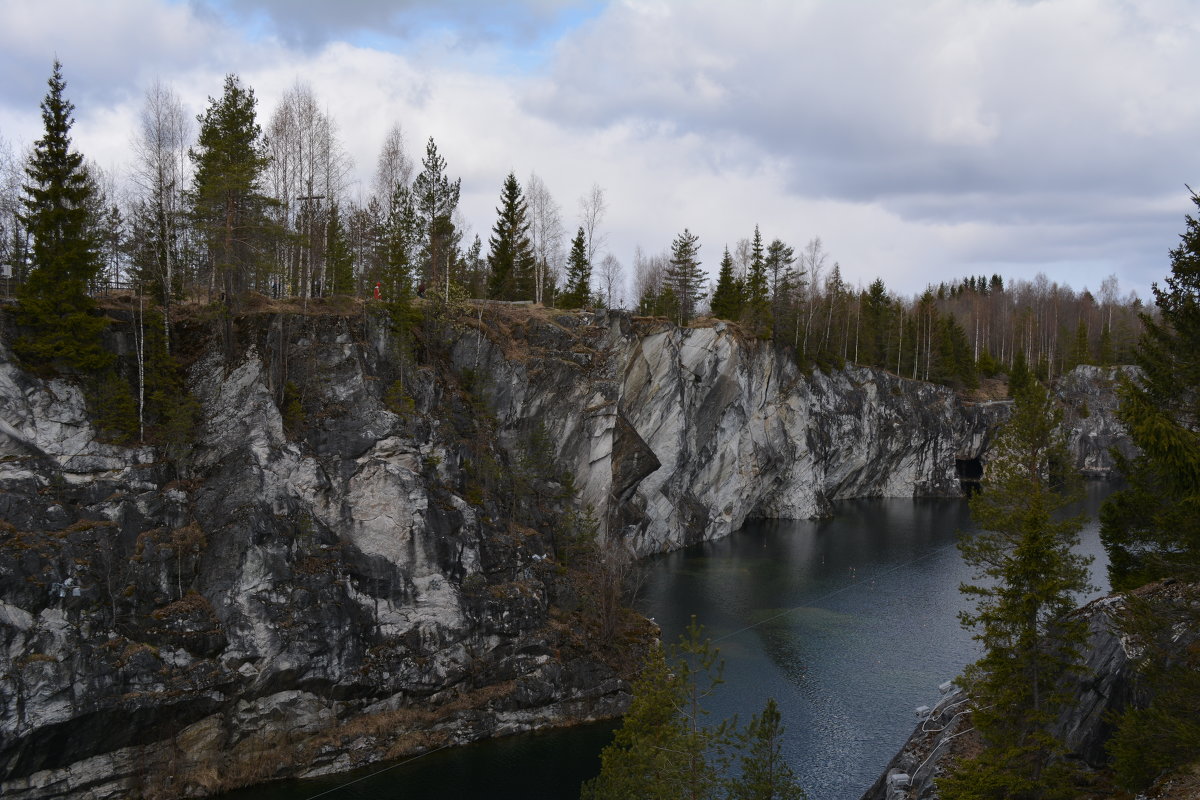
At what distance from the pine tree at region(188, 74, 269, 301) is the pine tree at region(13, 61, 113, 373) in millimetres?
4757

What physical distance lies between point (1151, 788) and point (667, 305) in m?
51.6

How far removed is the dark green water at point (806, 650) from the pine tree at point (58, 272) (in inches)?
679

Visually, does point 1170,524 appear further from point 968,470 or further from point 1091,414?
point 1091,414

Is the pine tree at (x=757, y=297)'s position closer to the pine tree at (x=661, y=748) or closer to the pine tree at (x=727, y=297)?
the pine tree at (x=727, y=297)

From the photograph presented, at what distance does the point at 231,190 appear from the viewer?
107 ft

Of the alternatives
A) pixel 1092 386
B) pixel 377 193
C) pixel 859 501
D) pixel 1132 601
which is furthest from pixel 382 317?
pixel 1092 386

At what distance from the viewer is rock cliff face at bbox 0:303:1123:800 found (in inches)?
900

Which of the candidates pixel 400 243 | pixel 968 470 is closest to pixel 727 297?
pixel 400 243

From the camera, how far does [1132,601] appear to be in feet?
45.4

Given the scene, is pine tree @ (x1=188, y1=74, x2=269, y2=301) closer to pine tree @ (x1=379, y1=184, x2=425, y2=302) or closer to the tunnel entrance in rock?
pine tree @ (x1=379, y1=184, x2=425, y2=302)

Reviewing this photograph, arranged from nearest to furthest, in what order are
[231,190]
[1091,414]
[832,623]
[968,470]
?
[231,190] < [832,623] < [1091,414] < [968,470]

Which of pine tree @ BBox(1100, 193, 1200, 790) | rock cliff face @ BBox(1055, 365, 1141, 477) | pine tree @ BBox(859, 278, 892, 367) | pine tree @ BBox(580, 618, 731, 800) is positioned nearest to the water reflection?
pine tree @ BBox(580, 618, 731, 800)

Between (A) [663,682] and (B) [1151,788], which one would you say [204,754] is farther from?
(B) [1151,788]

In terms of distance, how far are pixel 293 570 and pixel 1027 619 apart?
2369 centimetres
